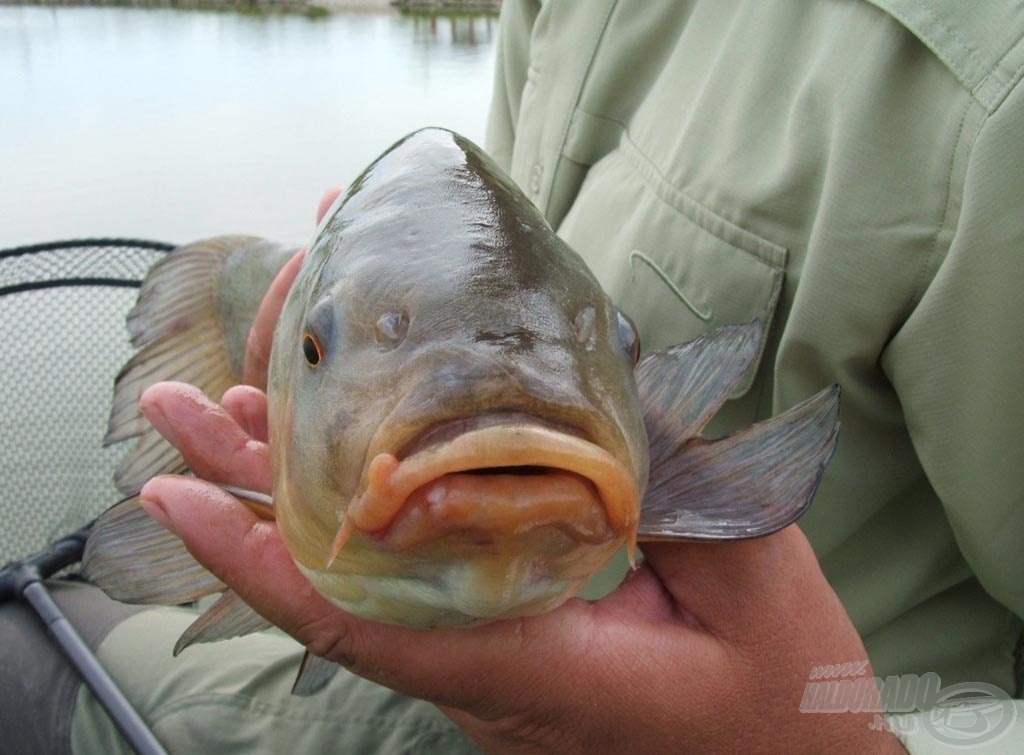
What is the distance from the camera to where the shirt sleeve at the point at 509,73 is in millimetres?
1861

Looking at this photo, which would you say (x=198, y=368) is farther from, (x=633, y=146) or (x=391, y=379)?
(x=391, y=379)

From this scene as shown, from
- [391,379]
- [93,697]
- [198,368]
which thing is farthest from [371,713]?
[391,379]

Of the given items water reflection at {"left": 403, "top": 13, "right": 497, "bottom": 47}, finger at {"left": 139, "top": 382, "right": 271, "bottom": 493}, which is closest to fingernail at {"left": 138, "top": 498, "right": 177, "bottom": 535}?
finger at {"left": 139, "top": 382, "right": 271, "bottom": 493}

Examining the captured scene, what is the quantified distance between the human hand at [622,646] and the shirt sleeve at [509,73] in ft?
3.94

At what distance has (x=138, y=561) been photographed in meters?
1.17

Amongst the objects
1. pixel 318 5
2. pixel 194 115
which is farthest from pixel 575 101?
pixel 318 5

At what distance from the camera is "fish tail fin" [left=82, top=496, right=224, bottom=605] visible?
3.75ft

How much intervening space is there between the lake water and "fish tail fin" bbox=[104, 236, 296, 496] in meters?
2.05

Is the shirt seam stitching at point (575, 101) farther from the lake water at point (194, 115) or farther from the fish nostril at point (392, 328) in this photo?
the lake water at point (194, 115)

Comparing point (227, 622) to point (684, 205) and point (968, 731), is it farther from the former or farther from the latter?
point (968, 731)

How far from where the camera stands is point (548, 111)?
1.57 meters

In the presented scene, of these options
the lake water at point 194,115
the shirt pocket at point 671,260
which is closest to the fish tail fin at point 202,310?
the shirt pocket at point 671,260

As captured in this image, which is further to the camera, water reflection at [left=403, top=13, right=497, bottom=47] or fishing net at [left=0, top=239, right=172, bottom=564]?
water reflection at [left=403, top=13, right=497, bottom=47]

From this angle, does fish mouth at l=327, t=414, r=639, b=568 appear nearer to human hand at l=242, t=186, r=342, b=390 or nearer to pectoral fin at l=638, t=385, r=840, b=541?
pectoral fin at l=638, t=385, r=840, b=541
